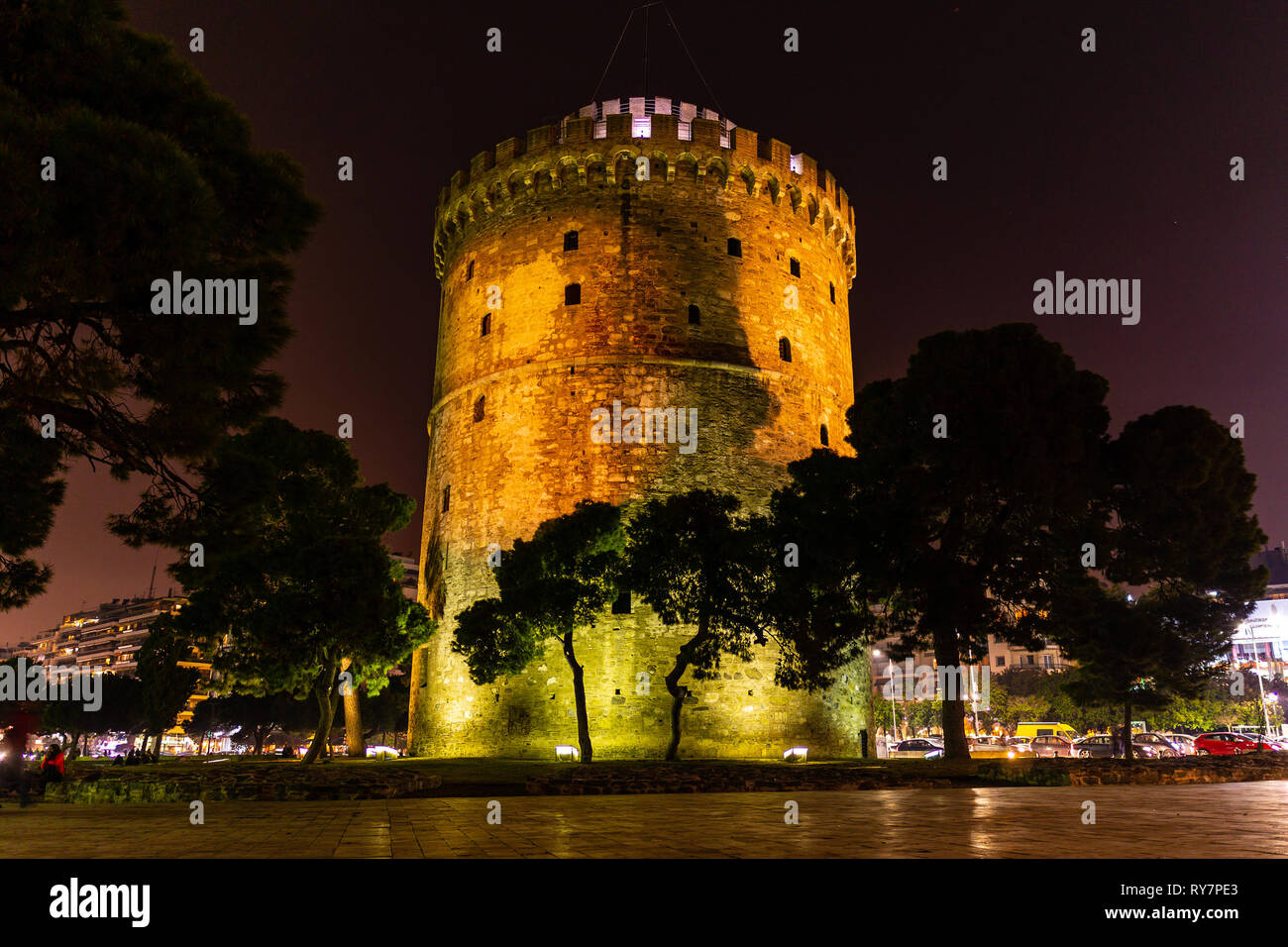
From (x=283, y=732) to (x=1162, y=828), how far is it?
54.5 meters

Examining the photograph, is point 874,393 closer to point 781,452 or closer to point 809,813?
point 781,452

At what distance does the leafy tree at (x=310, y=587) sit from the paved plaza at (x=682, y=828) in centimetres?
790

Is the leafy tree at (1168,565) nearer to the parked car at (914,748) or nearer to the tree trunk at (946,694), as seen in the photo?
the tree trunk at (946,694)

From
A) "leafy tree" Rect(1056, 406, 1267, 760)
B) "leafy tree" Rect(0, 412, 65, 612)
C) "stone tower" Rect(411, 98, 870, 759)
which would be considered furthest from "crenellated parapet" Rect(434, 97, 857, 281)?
"leafy tree" Rect(0, 412, 65, 612)

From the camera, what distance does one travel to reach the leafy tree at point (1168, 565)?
18.8m

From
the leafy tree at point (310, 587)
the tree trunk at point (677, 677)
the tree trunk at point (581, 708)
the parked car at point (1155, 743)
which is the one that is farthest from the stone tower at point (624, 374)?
the parked car at point (1155, 743)

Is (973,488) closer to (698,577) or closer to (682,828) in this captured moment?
(698,577)

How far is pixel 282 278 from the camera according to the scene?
9.54m

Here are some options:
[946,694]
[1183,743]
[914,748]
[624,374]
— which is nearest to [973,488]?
[946,694]

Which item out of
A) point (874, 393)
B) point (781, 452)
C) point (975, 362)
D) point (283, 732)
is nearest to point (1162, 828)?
point (975, 362)

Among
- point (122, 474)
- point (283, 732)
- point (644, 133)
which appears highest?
point (644, 133)

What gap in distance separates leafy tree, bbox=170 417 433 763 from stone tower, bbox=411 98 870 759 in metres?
3.32

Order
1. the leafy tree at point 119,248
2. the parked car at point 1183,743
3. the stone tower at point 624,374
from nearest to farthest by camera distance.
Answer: the leafy tree at point 119,248 < the stone tower at point 624,374 < the parked car at point 1183,743

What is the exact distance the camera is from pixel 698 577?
62.1 feet
